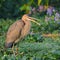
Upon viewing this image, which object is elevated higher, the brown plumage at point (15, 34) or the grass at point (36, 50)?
the brown plumage at point (15, 34)

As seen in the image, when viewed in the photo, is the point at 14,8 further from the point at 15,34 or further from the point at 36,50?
the point at 36,50

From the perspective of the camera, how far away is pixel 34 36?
11961 millimetres

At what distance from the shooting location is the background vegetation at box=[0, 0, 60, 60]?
30.0 feet

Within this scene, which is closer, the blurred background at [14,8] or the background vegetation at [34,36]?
the background vegetation at [34,36]

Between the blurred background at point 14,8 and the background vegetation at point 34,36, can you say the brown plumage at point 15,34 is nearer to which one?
the background vegetation at point 34,36

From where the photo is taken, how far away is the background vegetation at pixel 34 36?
9.13 metres

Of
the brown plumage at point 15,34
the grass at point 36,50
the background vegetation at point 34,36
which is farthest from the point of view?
the brown plumage at point 15,34

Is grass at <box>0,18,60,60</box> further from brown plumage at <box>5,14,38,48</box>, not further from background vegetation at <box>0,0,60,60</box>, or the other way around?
brown plumage at <box>5,14,38,48</box>

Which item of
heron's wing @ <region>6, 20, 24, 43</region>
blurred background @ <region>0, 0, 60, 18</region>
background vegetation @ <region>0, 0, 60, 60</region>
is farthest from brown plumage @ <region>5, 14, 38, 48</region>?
blurred background @ <region>0, 0, 60, 18</region>

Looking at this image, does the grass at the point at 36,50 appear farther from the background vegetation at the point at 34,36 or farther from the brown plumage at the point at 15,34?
the brown plumage at the point at 15,34

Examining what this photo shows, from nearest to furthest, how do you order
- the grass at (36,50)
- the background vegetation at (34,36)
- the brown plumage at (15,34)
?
the grass at (36,50) → the background vegetation at (34,36) → the brown plumage at (15,34)

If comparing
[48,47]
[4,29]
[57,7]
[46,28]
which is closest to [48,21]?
[46,28]

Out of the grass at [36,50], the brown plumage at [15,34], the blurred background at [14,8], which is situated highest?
the blurred background at [14,8]

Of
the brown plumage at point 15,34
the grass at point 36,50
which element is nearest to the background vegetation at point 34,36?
the grass at point 36,50
